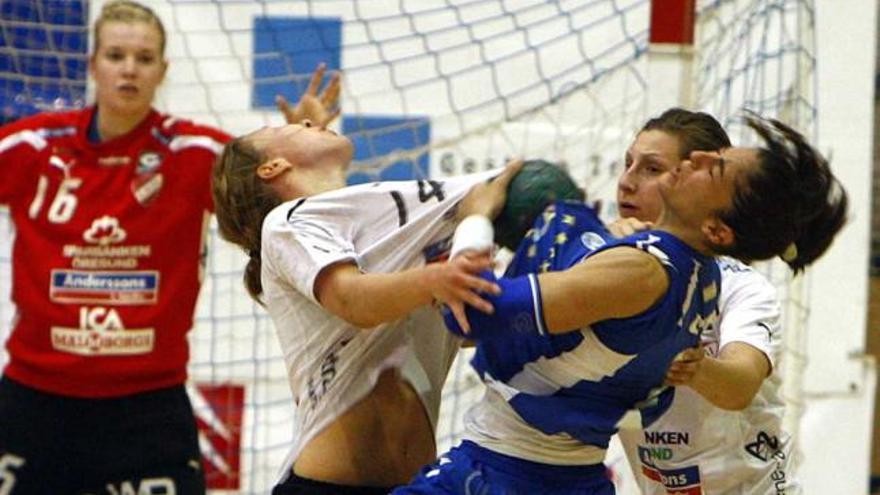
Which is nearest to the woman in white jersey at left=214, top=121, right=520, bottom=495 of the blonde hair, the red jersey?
the red jersey

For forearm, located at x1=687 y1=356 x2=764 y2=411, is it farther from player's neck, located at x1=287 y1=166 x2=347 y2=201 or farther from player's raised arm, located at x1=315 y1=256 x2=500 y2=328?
player's neck, located at x1=287 y1=166 x2=347 y2=201

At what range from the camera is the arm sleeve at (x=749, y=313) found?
3166 millimetres

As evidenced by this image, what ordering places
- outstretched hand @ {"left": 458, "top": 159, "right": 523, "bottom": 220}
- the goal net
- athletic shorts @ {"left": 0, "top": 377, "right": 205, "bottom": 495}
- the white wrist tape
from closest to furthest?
1. the white wrist tape
2. outstretched hand @ {"left": 458, "top": 159, "right": 523, "bottom": 220}
3. athletic shorts @ {"left": 0, "top": 377, "right": 205, "bottom": 495}
4. the goal net

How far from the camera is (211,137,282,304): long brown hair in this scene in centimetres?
308

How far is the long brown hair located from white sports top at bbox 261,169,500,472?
101 mm

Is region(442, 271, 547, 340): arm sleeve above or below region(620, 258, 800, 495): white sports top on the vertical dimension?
above

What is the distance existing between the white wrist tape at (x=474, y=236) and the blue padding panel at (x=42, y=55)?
273 centimetres

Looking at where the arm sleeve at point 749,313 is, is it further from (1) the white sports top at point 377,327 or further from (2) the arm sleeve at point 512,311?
(2) the arm sleeve at point 512,311

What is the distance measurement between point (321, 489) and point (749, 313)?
2.69 ft

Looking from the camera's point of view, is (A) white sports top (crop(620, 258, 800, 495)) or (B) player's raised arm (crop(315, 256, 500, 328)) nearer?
(B) player's raised arm (crop(315, 256, 500, 328))

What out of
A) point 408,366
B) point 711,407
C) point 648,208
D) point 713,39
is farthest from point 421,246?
point 713,39

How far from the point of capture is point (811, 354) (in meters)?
5.07

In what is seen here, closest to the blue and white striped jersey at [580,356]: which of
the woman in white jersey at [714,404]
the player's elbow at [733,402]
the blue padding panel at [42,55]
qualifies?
the player's elbow at [733,402]

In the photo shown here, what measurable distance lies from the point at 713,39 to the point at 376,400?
1.71 meters
